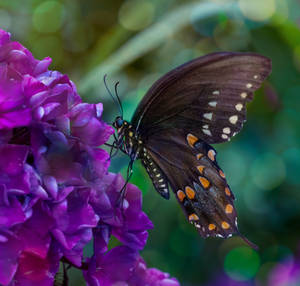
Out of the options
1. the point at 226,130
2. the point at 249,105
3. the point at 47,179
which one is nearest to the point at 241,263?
the point at 249,105

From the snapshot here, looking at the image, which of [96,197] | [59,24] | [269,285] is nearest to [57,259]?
[96,197]

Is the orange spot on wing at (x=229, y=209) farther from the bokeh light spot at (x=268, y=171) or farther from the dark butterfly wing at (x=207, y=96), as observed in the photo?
the bokeh light spot at (x=268, y=171)

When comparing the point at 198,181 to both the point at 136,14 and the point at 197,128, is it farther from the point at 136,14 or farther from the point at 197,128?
the point at 136,14

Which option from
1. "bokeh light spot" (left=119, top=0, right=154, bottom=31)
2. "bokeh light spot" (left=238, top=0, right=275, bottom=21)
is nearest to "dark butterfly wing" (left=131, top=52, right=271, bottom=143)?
"bokeh light spot" (left=238, top=0, right=275, bottom=21)

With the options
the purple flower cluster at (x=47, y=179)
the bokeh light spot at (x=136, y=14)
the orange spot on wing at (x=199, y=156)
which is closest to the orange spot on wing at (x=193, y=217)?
the orange spot on wing at (x=199, y=156)

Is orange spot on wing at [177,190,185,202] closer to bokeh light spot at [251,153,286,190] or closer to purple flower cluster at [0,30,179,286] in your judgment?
purple flower cluster at [0,30,179,286]

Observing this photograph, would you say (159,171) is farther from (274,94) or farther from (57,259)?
(274,94)
